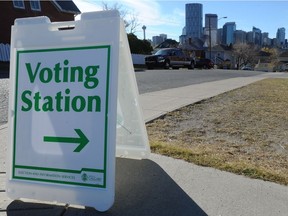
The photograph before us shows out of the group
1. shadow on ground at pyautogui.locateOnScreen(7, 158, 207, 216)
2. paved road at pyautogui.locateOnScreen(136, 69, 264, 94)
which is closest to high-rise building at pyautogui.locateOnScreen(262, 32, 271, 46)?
paved road at pyautogui.locateOnScreen(136, 69, 264, 94)

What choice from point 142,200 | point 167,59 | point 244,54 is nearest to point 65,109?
point 142,200

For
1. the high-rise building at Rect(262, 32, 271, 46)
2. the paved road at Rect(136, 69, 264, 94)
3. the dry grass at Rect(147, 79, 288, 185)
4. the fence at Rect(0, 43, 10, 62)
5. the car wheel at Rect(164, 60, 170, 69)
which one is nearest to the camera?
the dry grass at Rect(147, 79, 288, 185)

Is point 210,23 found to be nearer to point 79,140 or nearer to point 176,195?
point 176,195

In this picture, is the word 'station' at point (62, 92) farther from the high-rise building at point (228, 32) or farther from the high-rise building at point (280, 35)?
the high-rise building at point (280, 35)

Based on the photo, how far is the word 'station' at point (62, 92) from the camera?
3.19 m

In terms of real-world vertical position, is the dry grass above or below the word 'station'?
below

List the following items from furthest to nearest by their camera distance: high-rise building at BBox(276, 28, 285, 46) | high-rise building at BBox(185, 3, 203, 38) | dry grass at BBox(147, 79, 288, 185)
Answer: high-rise building at BBox(276, 28, 285, 46), high-rise building at BBox(185, 3, 203, 38), dry grass at BBox(147, 79, 288, 185)

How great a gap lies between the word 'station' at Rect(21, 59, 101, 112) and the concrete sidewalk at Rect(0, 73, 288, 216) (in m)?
0.85

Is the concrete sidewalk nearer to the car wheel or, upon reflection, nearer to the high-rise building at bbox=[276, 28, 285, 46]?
the car wheel

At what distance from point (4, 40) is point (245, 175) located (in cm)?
2920

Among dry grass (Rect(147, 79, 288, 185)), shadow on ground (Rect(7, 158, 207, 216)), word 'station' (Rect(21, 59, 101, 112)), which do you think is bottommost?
shadow on ground (Rect(7, 158, 207, 216))

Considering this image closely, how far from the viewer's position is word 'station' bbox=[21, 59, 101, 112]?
10.5 ft

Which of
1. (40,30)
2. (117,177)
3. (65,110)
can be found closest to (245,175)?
(117,177)

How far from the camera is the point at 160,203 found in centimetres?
333
